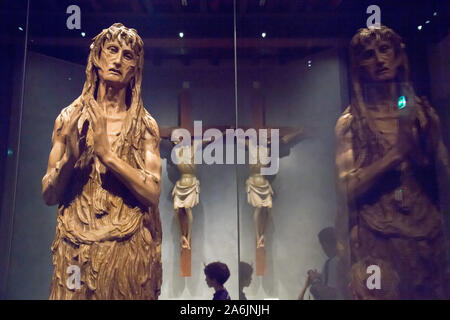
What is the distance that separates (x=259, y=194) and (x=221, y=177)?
0.24 m

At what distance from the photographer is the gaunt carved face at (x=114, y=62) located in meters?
1.72

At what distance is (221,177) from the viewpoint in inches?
75.0

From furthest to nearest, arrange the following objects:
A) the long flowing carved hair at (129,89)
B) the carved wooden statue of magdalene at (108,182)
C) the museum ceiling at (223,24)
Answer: the museum ceiling at (223,24) → the long flowing carved hair at (129,89) → the carved wooden statue of magdalene at (108,182)

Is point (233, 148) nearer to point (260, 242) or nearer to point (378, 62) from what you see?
point (260, 242)

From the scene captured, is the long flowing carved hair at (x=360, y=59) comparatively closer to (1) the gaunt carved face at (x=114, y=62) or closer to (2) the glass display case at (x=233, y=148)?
(2) the glass display case at (x=233, y=148)

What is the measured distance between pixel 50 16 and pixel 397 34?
58.4 inches

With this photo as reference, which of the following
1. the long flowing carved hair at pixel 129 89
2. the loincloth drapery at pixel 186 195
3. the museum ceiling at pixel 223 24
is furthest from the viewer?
the loincloth drapery at pixel 186 195

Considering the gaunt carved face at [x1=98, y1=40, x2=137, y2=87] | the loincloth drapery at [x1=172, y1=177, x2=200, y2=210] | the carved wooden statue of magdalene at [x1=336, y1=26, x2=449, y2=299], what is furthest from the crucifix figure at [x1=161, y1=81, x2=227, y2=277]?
the carved wooden statue of magdalene at [x1=336, y1=26, x2=449, y2=299]

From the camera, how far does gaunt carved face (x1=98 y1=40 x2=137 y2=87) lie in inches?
67.6

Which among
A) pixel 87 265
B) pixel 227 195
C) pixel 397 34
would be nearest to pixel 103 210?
pixel 87 265

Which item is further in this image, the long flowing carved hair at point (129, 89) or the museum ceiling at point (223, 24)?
the museum ceiling at point (223, 24)

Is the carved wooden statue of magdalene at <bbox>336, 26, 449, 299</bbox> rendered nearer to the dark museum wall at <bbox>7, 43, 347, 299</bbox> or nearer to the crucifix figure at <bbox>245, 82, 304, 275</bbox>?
the dark museum wall at <bbox>7, 43, 347, 299</bbox>

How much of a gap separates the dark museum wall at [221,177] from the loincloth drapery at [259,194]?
0.08 feet

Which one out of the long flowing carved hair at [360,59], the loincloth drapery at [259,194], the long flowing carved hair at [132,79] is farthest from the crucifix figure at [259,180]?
the long flowing carved hair at [132,79]
